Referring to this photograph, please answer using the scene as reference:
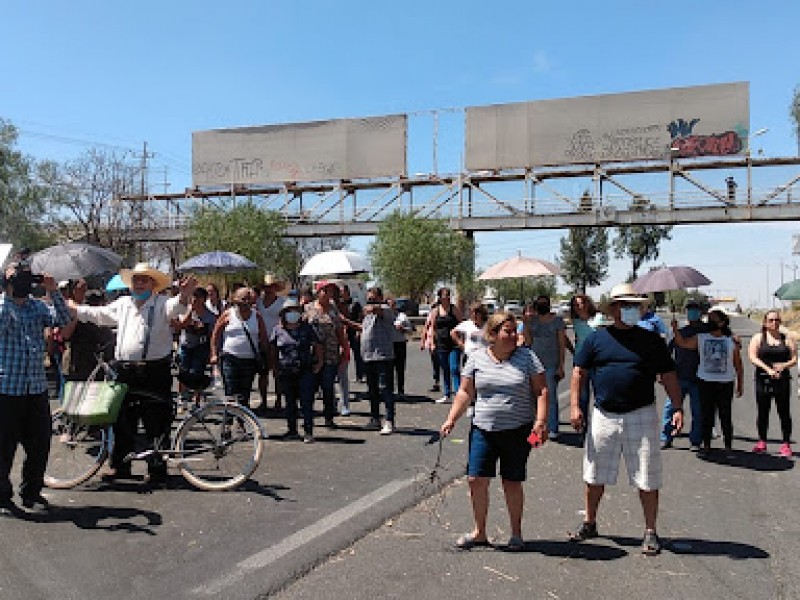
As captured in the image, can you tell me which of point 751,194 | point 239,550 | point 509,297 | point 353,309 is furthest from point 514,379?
point 509,297

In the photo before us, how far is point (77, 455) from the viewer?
246 inches

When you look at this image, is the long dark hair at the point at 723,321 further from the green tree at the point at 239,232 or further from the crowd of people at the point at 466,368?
the green tree at the point at 239,232

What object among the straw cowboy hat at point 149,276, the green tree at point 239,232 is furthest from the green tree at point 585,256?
the straw cowboy hat at point 149,276

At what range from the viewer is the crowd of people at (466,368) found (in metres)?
4.83

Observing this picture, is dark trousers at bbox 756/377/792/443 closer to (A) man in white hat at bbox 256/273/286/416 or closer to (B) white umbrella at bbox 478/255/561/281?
(B) white umbrella at bbox 478/255/561/281

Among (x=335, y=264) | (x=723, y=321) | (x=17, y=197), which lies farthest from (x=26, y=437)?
(x=17, y=197)

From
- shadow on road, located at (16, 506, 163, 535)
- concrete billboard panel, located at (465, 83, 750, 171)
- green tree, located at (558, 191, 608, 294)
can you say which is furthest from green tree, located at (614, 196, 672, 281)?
shadow on road, located at (16, 506, 163, 535)

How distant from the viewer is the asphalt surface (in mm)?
4188

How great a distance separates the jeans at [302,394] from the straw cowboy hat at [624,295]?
4181mm

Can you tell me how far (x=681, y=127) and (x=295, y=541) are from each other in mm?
41183

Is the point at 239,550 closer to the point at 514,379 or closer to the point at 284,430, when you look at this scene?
the point at 514,379

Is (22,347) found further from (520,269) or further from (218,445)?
(520,269)

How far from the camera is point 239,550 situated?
15.5 ft

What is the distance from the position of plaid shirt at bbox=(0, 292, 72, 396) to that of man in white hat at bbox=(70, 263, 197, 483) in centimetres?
64
